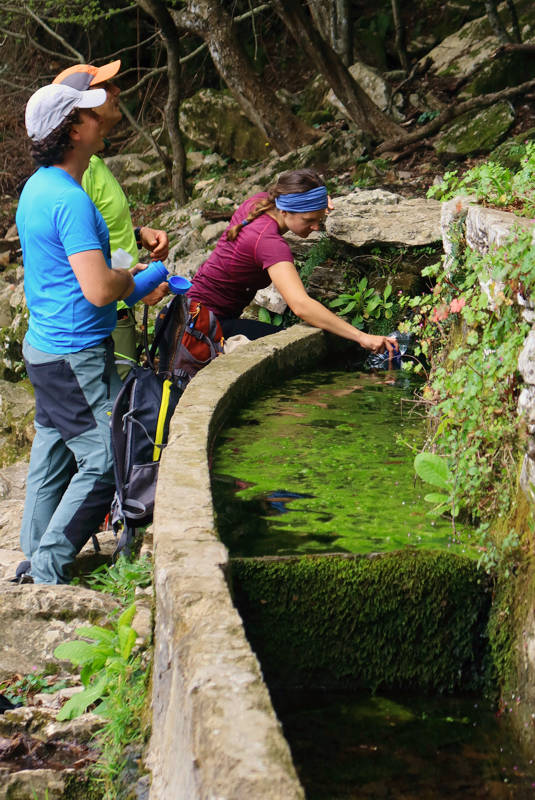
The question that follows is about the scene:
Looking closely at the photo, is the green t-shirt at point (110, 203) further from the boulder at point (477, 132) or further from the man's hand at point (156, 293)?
the boulder at point (477, 132)

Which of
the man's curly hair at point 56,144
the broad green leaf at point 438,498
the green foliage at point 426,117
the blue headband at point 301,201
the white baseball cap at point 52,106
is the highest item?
the green foliage at point 426,117

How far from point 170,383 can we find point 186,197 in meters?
9.73

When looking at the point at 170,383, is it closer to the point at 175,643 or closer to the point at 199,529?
the point at 199,529

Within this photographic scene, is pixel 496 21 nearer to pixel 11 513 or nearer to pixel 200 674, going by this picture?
pixel 11 513

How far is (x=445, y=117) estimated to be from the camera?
10.3 metres

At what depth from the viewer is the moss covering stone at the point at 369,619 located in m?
2.76

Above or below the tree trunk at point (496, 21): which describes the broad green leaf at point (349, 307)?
below

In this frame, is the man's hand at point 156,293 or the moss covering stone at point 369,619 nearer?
the moss covering stone at point 369,619

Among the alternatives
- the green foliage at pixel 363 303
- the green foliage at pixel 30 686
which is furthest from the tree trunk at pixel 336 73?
the green foliage at pixel 30 686

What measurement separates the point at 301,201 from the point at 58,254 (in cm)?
175

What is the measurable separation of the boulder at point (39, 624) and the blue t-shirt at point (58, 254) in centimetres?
103

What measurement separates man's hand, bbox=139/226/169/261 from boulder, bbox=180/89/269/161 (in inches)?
346

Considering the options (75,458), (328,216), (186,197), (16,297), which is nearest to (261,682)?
(75,458)

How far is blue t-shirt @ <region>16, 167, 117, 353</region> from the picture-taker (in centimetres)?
355
